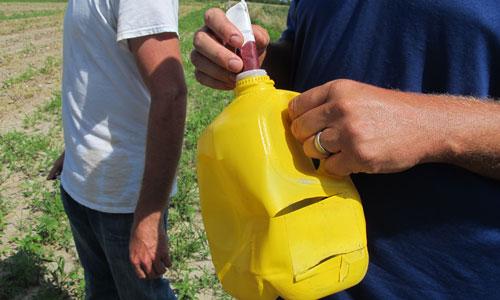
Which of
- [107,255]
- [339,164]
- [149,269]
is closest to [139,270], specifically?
[149,269]

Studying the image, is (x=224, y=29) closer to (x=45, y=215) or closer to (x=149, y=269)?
(x=149, y=269)

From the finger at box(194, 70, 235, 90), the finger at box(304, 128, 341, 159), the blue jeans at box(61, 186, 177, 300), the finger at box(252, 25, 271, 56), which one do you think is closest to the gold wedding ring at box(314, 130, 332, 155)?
the finger at box(304, 128, 341, 159)

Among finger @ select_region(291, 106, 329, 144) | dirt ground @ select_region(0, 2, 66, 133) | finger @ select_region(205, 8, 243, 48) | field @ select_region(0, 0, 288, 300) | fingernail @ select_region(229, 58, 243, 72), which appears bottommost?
dirt ground @ select_region(0, 2, 66, 133)

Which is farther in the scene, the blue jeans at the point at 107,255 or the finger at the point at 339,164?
the blue jeans at the point at 107,255

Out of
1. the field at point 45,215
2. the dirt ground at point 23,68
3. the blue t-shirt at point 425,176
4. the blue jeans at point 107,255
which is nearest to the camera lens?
the blue t-shirt at point 425,176

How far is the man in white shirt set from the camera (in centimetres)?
132

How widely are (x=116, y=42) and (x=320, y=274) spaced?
3.84 feet

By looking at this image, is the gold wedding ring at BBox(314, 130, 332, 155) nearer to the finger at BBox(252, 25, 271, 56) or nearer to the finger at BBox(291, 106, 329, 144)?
the finger at BBox(291, 106, 329, 144)

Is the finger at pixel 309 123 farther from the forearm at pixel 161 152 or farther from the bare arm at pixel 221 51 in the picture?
the forearm at pixel 161 152

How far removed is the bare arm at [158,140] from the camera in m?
1.32

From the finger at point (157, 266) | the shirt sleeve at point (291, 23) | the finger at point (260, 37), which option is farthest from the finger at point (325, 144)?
A: the finger at point (157, 266)

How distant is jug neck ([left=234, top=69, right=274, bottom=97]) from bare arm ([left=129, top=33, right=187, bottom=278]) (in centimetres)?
58

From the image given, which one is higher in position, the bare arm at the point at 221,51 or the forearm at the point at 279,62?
the bare arm at the point at 221,51

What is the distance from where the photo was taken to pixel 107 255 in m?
1.67
